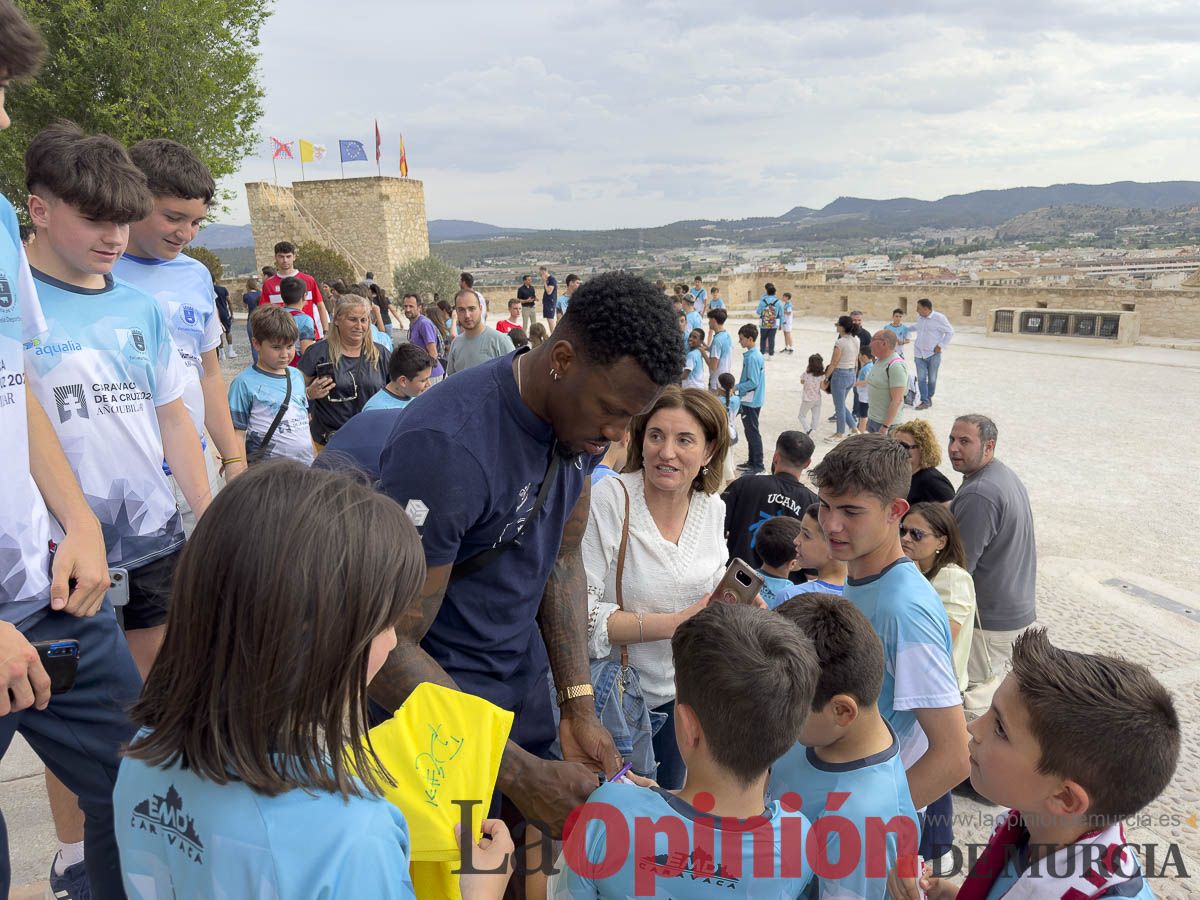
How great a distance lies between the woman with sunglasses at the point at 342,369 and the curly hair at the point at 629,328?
4.35 meters

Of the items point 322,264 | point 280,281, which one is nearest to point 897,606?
point 280,281

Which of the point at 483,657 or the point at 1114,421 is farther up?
the point at 483,657

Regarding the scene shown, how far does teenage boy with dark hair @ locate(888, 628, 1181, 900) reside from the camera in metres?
1.58

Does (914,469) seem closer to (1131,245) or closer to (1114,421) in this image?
(1114,421)

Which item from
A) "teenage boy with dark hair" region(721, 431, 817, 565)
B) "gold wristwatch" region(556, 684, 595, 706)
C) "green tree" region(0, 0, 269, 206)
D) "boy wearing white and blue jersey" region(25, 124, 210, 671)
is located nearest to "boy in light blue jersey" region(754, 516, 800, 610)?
"teenage boy with dark hair" region(721, 431, 817, 565)

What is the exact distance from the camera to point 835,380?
10898 mm

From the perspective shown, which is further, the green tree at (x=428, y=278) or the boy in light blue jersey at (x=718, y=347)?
the green tree at (x=428, y=278)

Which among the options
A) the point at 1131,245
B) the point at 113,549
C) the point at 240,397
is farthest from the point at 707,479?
the point at 1131,245

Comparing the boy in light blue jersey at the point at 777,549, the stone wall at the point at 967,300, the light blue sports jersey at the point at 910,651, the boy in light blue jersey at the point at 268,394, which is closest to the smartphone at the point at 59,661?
the light blue sports jersey at the point at 910,651

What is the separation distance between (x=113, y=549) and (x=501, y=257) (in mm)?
76197

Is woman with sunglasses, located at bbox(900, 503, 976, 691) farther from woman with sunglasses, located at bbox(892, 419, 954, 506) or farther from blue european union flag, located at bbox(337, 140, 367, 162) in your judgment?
blue european union flag, located at bbox(337, 140, 367, 162)

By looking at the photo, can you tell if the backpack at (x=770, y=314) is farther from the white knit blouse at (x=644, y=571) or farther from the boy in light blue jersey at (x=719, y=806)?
the boy in light blue jersey at (x=719, y=806)

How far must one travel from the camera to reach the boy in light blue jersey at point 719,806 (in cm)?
159

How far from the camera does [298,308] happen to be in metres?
8.52
